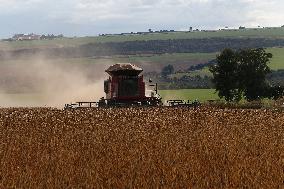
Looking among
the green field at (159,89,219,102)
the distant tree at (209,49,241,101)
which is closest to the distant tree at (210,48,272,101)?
the distant tree at (209,49,241,101)

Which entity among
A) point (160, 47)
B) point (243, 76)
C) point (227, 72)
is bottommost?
point (160, 47)

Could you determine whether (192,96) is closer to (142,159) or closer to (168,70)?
(142,159)

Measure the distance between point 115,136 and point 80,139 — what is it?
3.00 ft

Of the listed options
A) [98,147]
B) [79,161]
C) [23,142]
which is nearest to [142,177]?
[79,161]

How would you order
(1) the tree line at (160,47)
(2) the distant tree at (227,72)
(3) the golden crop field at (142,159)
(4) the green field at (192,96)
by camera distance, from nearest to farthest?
(3) the golden crop field at (142,159) → (2) the distant tree at (227,72) → (4) the green field at (192,96) → (1) the tree line at (160,47)

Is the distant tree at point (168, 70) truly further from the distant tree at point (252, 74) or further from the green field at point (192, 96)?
the distant tree at point (252, 74)

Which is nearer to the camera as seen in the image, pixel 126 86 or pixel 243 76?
pixel 126 86

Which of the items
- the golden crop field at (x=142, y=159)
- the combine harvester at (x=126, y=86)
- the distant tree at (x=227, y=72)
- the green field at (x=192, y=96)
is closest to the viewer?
the golden crop field at (x=142, y=159)

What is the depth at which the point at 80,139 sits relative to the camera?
1384 centimetres

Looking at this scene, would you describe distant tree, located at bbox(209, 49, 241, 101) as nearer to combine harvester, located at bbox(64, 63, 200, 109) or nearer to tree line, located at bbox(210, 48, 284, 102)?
tree line, located at bbox(210, 48, 284, 102)

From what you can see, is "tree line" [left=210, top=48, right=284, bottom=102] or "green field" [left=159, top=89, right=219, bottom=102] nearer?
"tree line" [left=210, top=48, right=284, bottom=102]

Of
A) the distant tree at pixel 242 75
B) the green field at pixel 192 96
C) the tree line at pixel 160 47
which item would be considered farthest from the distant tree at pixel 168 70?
the distant tree at pixel 242 75

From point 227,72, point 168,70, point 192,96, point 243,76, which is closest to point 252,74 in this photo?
point 243,76

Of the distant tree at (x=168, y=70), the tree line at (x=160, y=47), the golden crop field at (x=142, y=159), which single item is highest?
the golden crop field at (x=142, y=159)
